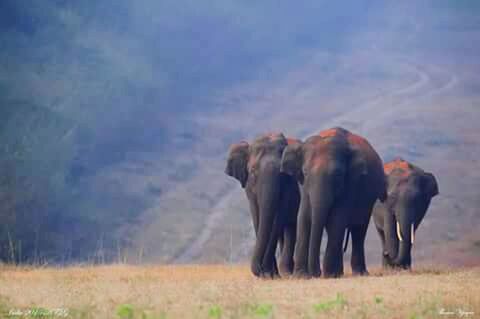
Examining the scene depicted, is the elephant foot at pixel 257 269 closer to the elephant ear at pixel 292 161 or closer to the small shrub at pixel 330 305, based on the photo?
the elephant ear at pixel 292 161

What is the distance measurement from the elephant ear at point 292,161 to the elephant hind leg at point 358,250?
1508mm

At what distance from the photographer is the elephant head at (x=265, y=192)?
21281mm

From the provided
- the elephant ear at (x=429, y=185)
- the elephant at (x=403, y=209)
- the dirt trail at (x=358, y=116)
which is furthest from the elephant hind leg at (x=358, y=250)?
the dirt trail at (x=358, y=116)

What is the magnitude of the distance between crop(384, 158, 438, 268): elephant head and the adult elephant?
8.08 ft

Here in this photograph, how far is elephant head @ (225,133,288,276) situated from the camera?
69.8 ft

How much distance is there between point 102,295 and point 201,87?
1780 inches

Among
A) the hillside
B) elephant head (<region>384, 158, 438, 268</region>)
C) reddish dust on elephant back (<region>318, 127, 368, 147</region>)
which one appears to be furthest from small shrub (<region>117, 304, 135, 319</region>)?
the hillside

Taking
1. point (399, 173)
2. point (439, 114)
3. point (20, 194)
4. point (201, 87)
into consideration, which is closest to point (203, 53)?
point (201, 87)

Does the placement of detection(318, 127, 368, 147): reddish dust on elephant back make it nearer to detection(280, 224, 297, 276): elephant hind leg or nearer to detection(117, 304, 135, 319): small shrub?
detection(280, 224, 297, 276): elephant hind leg

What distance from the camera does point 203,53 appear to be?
6412 cm

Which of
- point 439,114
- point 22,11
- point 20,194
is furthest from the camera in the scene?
point 439,114

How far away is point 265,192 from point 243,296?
17.8ft

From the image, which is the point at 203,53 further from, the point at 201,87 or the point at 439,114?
the point at 439,114

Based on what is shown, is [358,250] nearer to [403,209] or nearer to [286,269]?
[286,269]
